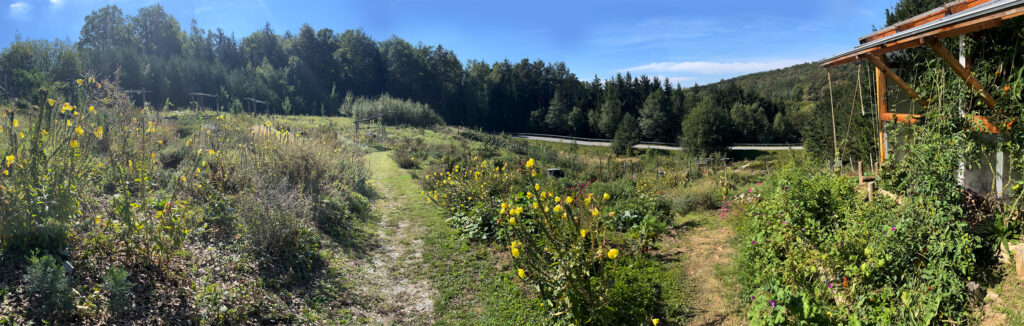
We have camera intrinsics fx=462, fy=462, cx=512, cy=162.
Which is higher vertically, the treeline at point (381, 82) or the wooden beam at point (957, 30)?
the treeline at point (381, 82)

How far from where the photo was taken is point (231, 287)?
421 centimetres

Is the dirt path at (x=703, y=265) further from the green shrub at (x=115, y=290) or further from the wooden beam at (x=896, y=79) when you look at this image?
the green shrub at (x=115, y=290)

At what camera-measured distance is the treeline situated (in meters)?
38.1

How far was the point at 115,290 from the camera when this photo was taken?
10.6 feet

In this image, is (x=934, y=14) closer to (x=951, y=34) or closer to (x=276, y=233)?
(x=951, y=34)

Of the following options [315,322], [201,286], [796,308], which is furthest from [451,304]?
[796,308]

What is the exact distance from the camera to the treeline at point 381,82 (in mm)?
38094

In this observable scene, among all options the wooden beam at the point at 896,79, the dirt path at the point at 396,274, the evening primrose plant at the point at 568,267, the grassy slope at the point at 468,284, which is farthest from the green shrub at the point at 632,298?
the wooden beam at the point at 896,79

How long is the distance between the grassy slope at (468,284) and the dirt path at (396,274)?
13 cm

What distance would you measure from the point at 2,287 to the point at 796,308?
5238 millimetres

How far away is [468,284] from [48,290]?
11.6ft

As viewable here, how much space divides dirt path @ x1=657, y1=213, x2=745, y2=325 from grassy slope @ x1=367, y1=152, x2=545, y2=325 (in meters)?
1.50

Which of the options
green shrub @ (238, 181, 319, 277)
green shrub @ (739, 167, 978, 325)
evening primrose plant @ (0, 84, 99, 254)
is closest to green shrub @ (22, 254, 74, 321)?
evening primrose plant @ (0, 84, 99, 254)

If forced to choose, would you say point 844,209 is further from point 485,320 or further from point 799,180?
point 485,320
